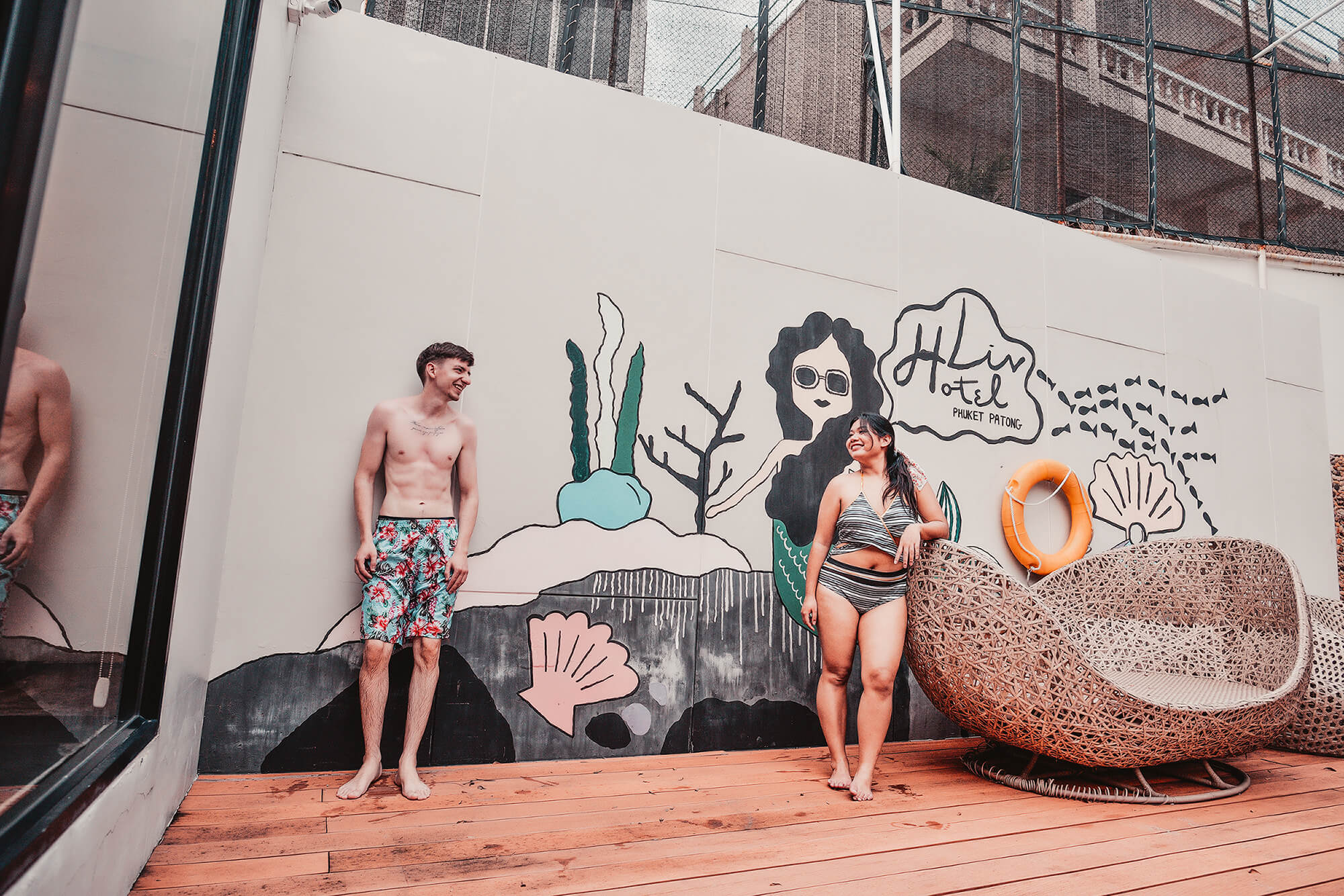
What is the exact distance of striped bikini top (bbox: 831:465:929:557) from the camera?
2.58 metres

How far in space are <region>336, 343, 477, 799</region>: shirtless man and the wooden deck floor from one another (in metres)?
0.25

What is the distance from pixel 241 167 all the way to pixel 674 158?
66.7 inches

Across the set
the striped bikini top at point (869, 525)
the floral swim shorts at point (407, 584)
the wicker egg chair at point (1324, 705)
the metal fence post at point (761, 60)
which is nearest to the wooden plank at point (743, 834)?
the floral swim shorts at point (407, 584)

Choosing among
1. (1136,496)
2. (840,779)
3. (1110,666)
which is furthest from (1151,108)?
(840,779)

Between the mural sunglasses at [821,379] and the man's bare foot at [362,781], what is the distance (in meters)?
2.15

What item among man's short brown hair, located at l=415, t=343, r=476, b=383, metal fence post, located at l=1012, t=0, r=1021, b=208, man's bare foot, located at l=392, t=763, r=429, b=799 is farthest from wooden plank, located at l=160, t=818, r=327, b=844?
metal fence post, located at l=1012, t=0, r=1021, b=208

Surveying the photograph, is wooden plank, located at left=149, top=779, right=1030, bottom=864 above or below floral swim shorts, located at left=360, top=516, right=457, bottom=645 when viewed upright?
below

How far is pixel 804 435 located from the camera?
329 centimetres

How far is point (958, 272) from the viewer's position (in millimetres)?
3795

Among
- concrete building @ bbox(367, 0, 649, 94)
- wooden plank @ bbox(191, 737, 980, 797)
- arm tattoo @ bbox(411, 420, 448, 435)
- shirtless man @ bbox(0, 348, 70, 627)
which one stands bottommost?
wooden plank @ bbox(191, 737, 980, 797)

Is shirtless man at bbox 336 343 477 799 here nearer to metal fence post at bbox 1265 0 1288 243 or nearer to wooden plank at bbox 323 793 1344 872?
wooden plank at bbox 323 793 1344 872

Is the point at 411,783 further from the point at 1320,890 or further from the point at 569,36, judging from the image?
the point at 569,36

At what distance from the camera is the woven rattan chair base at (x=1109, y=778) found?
2418 mm

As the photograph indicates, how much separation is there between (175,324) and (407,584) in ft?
3.33
